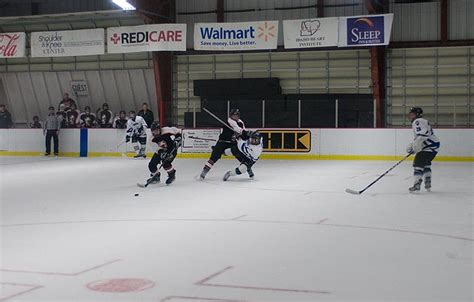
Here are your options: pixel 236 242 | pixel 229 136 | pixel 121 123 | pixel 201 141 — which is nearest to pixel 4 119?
pixel 121 123

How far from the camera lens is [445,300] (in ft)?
14.5

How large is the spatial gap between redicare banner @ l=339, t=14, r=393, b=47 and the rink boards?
2.86 meters

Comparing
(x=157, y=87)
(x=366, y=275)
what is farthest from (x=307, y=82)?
(x=366, y=275)

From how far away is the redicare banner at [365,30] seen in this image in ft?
67.2

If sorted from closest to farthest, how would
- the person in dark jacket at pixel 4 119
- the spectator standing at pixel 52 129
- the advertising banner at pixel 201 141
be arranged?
the advertising banner at pixel 201 141
the spectator standing at pixel 52 129
the person in dark jacket at pixel 4 119

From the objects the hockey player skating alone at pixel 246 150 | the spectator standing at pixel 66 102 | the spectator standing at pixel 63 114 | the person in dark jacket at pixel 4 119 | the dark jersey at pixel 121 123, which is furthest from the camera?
the spectator standing at pixel 66 102

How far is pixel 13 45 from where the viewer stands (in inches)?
963

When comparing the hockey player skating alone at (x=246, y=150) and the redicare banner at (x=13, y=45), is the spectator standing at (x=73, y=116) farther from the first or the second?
the hockey player skating alone at (x=246, y=150)

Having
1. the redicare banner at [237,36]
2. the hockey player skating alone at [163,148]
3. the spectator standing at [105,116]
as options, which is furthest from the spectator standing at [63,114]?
the hockey player skating alone at [163,148]

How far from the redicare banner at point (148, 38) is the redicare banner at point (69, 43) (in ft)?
1.65

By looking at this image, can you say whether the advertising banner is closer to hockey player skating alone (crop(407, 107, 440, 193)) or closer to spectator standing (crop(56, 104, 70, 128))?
spectator standing (crop(56, 104, 70, 128))

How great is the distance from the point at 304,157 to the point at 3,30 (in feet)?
50.2

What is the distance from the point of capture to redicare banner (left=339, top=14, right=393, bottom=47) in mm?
20484

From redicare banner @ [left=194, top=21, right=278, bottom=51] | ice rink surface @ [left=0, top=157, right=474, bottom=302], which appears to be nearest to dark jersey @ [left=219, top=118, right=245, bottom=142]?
ice rink surface @ [left=0, top=157, right=474, bottom=302]
